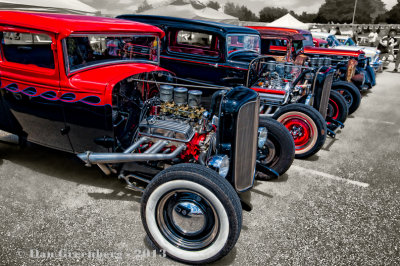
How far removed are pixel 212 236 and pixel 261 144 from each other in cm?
112

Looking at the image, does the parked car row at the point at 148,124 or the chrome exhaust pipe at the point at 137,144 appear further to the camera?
the chrome exhaust pipe at the point at 137,144

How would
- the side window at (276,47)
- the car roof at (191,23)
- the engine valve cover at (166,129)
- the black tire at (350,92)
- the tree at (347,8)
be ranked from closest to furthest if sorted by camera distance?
the engine valve cover at (166,129) → the car roof at (191,23) → the black tire at (350,92) → the side window at (276,47) → the tree at (347,8)

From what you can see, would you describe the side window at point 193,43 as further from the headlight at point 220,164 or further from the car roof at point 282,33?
the headlight at point 220,164

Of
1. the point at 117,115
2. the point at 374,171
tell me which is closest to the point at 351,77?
the point at 374,171

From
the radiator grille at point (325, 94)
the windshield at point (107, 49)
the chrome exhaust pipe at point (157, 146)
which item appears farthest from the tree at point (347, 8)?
the chrome exhaust pipe at point (157, 146)

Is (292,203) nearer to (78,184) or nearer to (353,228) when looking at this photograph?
(353,228)

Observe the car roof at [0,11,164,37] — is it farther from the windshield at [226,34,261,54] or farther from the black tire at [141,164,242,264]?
the windshield at [226,34,261,54]

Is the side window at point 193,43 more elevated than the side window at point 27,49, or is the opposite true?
the side window at point 193,43

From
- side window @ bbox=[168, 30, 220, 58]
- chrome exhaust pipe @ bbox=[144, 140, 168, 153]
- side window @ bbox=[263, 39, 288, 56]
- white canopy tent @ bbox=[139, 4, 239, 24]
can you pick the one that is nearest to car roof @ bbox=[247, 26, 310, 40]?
side window @ bbox=[263, 39, 288, 56]

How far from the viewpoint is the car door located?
8.47 feet

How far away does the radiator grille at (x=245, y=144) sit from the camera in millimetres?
2146

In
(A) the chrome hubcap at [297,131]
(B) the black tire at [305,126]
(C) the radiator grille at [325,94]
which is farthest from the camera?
(C) the radiator grille at [325,94]

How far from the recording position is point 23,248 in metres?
2.09

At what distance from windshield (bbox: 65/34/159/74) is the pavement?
101cm
